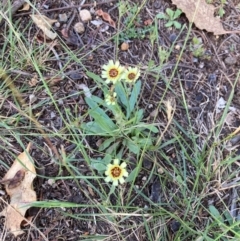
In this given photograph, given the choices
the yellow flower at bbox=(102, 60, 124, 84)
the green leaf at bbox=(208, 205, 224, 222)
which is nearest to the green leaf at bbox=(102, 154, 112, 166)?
the yellow flower at bbox=(102, 60, 124, 84)

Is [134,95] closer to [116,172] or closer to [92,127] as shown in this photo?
[92,127]

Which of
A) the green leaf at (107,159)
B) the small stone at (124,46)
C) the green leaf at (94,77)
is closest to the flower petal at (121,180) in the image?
the green leaf at (107,159)

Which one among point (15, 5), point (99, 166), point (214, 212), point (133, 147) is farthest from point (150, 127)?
point (15, 5)

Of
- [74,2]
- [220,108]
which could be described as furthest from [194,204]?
[74,2]

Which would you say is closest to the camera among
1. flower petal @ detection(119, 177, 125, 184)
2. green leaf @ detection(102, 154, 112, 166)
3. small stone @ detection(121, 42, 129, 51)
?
flower petal @ detection(119, 177, 125, 184)

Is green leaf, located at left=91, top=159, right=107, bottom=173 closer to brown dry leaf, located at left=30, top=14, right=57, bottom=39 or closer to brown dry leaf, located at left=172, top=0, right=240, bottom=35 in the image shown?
brown dry leaf, located at left=30, top=14, right=57, bottom=39

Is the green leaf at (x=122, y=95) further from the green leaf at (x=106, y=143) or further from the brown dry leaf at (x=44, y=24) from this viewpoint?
the brown dry leaf at (x=44, y=24)
